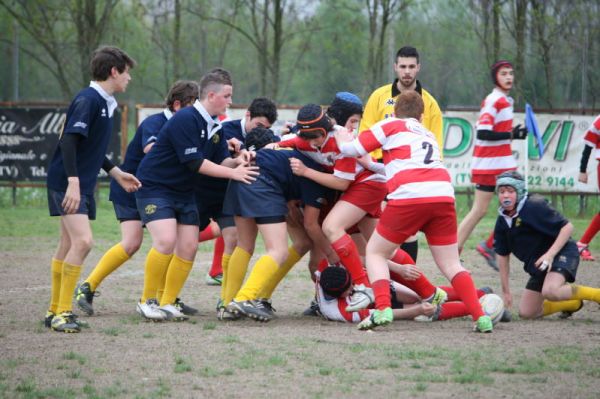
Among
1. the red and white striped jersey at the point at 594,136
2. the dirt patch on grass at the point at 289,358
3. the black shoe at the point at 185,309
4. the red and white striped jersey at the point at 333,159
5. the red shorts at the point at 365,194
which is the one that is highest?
the red and white striped jersey at the point at 594,136

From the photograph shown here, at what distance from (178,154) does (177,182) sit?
0.27 m

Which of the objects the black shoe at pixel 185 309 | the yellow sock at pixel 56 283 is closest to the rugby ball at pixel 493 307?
the black shoe at pixel 185 309

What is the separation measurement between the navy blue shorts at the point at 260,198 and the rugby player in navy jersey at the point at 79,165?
1029 mm

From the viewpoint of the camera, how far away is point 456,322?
7.06 meters

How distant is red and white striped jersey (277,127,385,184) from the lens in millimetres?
6855

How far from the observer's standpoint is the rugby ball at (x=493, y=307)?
6598 mm

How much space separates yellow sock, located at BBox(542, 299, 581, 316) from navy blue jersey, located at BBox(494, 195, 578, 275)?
278 millimetres

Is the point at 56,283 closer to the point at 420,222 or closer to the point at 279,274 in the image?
the point at 279,274

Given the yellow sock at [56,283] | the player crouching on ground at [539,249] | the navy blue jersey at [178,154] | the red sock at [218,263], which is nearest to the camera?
the yellow sock at [56,283]

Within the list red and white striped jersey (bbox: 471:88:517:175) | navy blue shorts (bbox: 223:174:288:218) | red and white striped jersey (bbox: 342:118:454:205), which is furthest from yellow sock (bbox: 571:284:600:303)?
red and white striped jersey (bbox: 471:88:517:175)

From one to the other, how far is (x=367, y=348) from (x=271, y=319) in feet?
4.64

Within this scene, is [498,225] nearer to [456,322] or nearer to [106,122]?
[456,322]

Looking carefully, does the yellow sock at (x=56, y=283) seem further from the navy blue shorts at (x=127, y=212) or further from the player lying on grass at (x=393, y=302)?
the player lying on grass at (x=393, y=302)

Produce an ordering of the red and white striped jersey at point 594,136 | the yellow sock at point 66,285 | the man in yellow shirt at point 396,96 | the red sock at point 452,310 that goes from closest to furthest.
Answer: the yellow sock at point 66,285, the red sock at point 452,310, the man in yellow shirt at point 396,96, the red and white striped jersey at point 594,136
